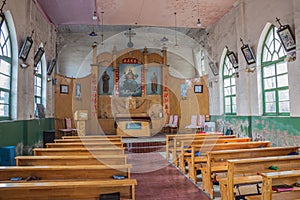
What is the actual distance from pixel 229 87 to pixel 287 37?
3.43 meters

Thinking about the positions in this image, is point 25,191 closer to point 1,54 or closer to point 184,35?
point 1,54

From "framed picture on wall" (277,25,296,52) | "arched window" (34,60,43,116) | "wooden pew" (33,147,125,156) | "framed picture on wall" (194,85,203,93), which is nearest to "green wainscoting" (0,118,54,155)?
"arched window" (34,60,43,116)

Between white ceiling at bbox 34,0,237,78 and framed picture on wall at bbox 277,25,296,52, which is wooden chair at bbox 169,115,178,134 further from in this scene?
framed picture on wall at bbox 277,25,296,52

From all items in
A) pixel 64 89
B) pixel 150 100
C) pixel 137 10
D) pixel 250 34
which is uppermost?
pixel 137 10

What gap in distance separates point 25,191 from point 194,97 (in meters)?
9.64

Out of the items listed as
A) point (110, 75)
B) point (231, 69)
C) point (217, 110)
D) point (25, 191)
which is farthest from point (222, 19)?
point (25, 191)

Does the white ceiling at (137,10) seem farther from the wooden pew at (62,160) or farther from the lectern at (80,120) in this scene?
the wooden pew at (62,160)

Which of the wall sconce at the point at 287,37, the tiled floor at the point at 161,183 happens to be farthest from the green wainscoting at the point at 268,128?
the tiled floor at the point at 161,183

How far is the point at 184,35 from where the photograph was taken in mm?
12164

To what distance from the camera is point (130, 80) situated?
38.6 feet

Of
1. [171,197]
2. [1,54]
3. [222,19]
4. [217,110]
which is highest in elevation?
[222,19]

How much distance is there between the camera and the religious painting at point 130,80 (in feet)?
38.0

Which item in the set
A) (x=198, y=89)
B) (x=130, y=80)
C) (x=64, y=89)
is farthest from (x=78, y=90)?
(x=198, y=89)

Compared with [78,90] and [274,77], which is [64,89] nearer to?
→ [78,90]
